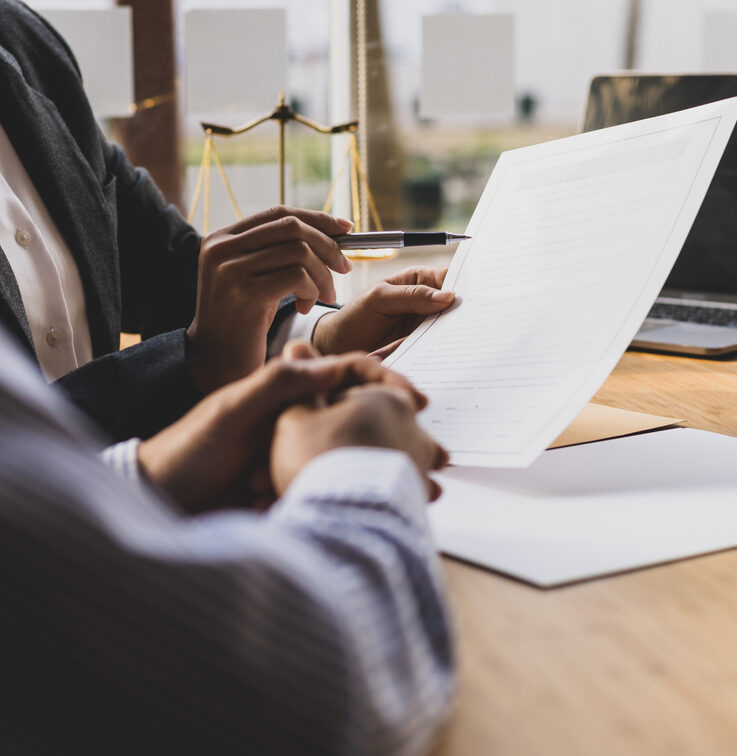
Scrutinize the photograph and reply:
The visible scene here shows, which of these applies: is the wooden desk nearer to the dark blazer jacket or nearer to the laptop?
the dark blazer jacket

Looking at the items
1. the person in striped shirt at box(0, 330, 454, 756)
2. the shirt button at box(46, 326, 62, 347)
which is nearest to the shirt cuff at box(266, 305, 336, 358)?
the shirt button at box(46, 326, 62, 347)

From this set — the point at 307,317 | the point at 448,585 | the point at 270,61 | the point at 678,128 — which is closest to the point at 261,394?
the point at 448,585

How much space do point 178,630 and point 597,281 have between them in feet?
1.37

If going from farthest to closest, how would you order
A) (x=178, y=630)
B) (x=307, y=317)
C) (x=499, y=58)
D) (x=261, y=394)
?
(x=499, y=58) < (x=307, y=317) < (x=261, y=394) < (x=178, y=630)

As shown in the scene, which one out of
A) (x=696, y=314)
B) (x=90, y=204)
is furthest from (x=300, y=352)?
(x=696, y=314)

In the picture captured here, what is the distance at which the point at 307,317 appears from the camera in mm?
1026

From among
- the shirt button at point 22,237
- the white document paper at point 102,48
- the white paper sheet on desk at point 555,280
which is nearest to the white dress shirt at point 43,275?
the shirt button at point 22,237

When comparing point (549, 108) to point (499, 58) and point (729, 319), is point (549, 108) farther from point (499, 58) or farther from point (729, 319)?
point (729, 319)

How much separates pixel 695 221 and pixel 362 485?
3.40 ft

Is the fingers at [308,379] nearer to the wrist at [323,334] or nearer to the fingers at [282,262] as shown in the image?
the fingers at [282,262]

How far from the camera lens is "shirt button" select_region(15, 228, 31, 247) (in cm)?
107

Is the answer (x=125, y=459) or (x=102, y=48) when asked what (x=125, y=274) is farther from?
(x=125, y=459)

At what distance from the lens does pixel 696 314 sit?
125 centimetres

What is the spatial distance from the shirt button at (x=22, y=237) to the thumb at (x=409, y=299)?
46 cm
